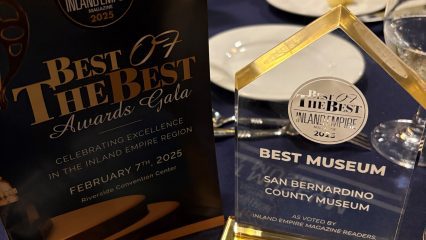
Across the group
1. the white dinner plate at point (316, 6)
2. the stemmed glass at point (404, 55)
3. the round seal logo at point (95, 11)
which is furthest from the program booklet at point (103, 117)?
the white dinner plate at point (316, 6)

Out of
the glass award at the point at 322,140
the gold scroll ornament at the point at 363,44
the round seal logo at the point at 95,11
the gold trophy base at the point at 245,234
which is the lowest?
the gold trophy base at the point at 245,234

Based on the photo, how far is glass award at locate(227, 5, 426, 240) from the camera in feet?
1.19

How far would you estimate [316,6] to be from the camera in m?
0.89

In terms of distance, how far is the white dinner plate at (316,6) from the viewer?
2.82 ft

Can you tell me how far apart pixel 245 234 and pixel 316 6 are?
53 centimetres

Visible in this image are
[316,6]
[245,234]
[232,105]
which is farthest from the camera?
[316,6]

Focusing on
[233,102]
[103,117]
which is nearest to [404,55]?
[233,102]

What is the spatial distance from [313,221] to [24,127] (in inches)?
10.1

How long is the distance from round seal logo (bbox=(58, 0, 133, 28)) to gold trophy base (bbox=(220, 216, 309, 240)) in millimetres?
227

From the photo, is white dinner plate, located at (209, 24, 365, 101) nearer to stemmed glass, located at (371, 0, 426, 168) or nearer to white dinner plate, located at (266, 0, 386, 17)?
stemmed glass, located at (371, 0, 426, 168)

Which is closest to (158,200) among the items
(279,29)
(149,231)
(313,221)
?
(149,231)

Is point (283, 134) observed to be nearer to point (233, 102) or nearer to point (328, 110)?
point (328, 110)

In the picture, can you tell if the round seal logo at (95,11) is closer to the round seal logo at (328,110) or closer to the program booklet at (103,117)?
the program booklet at (103,117)

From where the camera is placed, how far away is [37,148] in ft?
1.30
